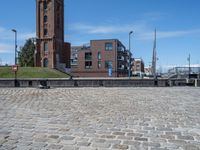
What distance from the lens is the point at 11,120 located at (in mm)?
8672

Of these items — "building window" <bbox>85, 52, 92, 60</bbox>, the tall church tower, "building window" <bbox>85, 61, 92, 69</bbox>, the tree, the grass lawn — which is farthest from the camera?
the tree

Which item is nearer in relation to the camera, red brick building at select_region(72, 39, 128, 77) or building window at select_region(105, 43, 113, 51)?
red brick building at select_region(72, 39, 128, 77)

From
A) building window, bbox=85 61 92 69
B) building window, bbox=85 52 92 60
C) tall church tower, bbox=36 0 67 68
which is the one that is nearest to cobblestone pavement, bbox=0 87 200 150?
tall church tower, bbox=36 0 67 68

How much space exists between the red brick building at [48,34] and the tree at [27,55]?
1806cm

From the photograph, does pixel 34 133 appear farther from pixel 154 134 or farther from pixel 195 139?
pixel 195 139

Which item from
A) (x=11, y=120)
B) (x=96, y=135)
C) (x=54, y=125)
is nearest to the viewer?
(x=96, y=135)

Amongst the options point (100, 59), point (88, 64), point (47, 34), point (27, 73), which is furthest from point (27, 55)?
point (27, 73)

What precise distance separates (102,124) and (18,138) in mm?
2691

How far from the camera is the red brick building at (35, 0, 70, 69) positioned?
76438 millimetres

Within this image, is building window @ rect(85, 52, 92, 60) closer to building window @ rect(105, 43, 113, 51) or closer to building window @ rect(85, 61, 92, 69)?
building window @ rect(85, 61, 92, 69)

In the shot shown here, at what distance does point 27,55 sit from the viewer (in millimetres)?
96375

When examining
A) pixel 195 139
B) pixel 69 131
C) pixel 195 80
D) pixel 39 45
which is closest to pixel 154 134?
pixel 195 139

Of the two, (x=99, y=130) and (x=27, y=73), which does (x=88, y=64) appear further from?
(x=99, y=130)

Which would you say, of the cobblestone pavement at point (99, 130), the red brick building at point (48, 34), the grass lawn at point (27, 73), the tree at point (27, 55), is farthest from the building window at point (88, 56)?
the cobblestone pavement at point (99, 130)
